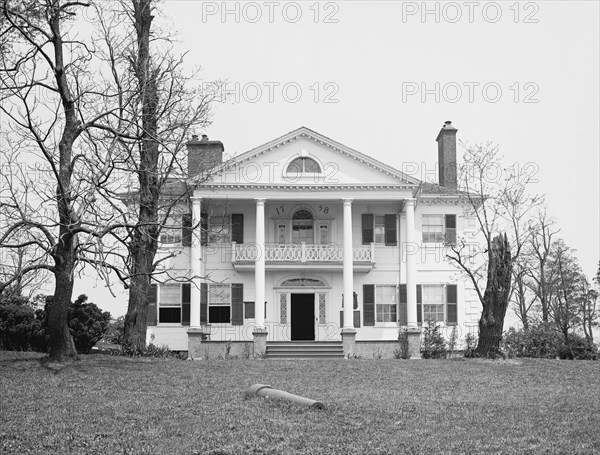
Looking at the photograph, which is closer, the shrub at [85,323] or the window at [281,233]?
the shrub at [85,323]

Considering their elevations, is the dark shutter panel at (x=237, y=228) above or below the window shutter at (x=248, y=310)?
above

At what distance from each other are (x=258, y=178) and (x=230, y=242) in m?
3.52

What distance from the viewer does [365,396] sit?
17969 mm

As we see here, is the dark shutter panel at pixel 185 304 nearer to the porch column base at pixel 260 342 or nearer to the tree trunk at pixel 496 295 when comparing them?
the porch column base at pixel 260 342

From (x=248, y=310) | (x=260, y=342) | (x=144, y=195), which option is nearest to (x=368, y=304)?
(x=248, y=310)

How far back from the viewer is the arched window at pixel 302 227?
3684cm

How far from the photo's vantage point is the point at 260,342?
32.8m

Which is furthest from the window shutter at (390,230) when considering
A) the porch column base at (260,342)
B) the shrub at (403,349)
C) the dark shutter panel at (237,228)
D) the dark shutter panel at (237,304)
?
the porch column base at (260,342)

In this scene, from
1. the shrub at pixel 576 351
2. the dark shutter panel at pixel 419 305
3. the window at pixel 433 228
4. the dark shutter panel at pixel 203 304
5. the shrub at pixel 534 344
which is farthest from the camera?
the window at pixel 433 228

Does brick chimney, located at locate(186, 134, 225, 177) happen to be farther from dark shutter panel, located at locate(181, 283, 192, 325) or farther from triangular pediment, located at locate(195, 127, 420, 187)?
dark shutter panel, located at locate(181, 283, 192, 325)

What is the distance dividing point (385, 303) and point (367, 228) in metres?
3.26

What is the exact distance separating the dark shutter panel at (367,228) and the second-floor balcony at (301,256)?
72 centimetres

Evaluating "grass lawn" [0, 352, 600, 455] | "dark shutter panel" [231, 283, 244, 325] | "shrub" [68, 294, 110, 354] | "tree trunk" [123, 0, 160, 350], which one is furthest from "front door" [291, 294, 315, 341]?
"grass lawn" [0, 352, 600, 455]

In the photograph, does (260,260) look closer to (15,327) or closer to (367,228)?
(367,228)
